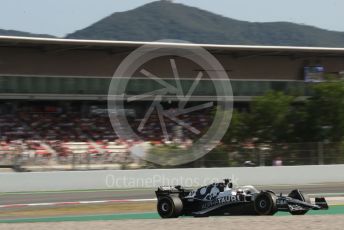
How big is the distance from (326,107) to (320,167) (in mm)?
6891

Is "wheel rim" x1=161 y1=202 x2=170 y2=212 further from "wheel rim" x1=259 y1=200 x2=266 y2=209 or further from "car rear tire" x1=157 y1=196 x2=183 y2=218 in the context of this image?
"wheel rim" x1=259 y1=200 x2=266 y2=209

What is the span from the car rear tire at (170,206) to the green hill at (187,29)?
137 meters

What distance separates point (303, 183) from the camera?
2461 centimetres

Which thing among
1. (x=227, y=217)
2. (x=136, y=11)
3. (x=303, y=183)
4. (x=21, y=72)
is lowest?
(x=303, y=183)

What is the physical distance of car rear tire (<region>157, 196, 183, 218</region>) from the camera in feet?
44.2

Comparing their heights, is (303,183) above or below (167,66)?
below

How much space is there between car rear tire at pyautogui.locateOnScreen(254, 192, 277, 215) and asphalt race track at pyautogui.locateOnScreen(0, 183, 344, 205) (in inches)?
300

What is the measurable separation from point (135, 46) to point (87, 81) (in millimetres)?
3353

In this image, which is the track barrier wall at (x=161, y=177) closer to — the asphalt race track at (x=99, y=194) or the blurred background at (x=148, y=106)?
the blurred background at (x=148, y=106)

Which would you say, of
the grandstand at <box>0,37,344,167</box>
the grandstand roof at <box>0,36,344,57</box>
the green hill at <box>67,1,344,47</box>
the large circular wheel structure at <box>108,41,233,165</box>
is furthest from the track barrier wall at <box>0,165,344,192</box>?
the green hill at <box>67,1,344,47</box>

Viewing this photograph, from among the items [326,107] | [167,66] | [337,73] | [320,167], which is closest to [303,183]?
[320,167]

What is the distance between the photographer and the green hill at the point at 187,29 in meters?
160

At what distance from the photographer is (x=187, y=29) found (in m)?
165

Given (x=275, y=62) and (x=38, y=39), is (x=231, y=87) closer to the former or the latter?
(x=275, y=62)
